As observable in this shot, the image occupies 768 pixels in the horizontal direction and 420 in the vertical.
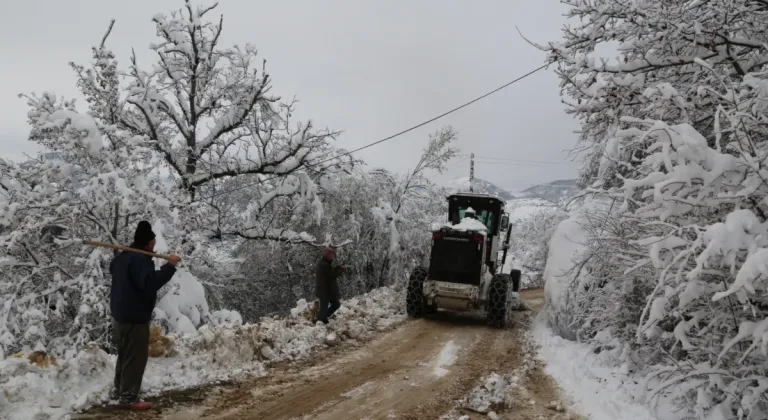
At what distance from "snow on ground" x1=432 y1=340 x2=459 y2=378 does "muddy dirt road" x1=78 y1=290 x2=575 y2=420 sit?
0.04 feet

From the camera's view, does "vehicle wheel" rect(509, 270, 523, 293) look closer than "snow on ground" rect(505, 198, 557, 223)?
Yes

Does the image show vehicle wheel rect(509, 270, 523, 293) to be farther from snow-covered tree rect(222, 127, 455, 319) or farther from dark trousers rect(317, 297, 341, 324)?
Answer: dark trousers rect(317, 297, 341, 324)

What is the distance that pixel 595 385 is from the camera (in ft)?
20.5

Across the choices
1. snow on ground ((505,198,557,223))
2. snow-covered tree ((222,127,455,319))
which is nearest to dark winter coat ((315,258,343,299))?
snow on ground ((505,198,557,223))

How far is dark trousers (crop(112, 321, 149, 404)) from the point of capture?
15.2ft

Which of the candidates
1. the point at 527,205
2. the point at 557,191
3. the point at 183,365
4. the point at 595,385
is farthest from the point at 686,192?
the point at 557,191

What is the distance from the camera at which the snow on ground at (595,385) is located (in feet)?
17.1

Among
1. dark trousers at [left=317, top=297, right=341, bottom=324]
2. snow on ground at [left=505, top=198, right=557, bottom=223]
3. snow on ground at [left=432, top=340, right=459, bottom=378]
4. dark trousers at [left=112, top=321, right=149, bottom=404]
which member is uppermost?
snow on ground at [left=505, top=198, right=557, bottom=223]

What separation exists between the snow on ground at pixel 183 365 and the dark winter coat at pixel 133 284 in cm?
72

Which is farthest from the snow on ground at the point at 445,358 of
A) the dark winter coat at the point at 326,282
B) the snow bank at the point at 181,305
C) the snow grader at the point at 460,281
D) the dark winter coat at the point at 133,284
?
the snow bank at the point at 181,305

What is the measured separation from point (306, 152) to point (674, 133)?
407 inches

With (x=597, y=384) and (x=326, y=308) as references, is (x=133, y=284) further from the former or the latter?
(x=597, y=384)

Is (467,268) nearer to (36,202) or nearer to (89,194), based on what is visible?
(89,194)

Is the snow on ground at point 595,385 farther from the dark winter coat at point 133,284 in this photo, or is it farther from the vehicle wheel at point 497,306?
the dark winter coat at point 133,284
